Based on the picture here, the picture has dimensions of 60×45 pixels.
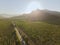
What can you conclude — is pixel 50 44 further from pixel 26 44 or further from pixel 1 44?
pixel 1 44

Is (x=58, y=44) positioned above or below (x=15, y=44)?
below

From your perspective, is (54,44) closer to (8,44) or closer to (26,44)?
(26,44)

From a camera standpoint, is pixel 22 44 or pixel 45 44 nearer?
pixel 22 44

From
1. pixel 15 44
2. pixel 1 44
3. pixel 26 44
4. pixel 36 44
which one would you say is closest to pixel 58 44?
pixel 36 44

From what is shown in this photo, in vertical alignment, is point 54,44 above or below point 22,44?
below

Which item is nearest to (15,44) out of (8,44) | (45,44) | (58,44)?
(8,44)

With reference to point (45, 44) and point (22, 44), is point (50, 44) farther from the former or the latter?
point (22, 44)

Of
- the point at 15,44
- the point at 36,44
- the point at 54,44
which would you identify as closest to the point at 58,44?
the point at 54,44

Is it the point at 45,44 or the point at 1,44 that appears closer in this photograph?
the point at 1,44
